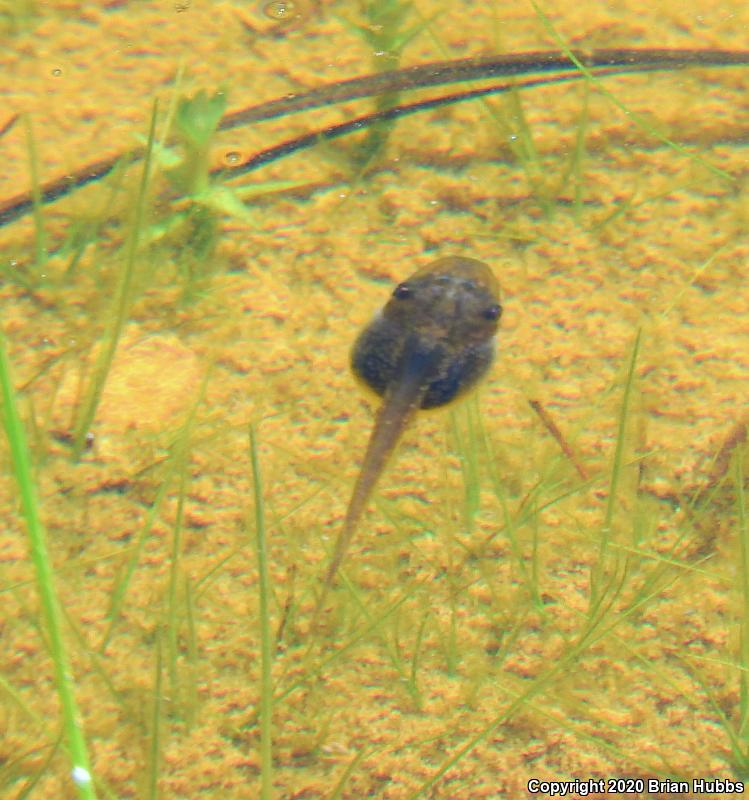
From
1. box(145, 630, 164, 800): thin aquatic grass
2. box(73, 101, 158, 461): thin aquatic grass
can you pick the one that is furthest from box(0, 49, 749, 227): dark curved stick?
box(145, 630, 164, 800): thin aquatic grass

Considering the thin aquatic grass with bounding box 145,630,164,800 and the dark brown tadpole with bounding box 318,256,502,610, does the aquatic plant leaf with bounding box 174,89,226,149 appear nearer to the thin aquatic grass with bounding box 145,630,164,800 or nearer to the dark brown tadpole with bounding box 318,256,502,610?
the dark brown tadpole with bounding box 318,256,502,610

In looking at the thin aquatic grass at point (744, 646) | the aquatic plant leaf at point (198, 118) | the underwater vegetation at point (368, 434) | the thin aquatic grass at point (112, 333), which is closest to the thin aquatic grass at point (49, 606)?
the underwater vegetation at point (368, 434)

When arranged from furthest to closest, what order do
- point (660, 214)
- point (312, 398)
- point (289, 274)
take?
1. point (660, 214)
2. point (289, 274)
3. point (312, 398)

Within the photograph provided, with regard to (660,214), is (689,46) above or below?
above

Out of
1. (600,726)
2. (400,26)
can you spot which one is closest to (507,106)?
(400,26)

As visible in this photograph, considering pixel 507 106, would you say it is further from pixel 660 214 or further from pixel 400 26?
pixel 660 214

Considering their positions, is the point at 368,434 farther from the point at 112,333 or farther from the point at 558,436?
the point at 112,333
